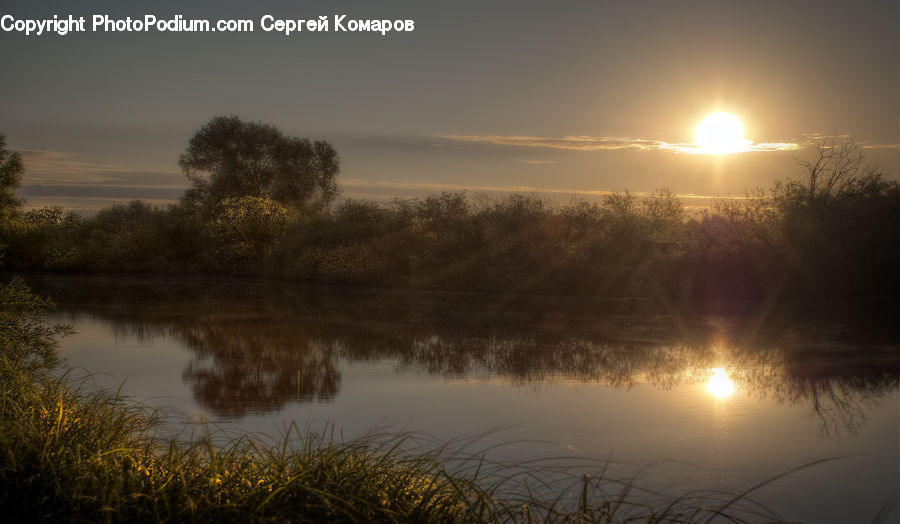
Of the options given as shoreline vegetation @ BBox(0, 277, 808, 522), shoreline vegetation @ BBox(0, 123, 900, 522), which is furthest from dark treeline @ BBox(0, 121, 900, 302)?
shoreline vegetation @ BBox(0, 277, 808, 522)

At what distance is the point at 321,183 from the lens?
47812mm

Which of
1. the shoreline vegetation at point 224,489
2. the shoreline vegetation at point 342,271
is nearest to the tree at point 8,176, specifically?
the shoreline vegetation at point 342,271

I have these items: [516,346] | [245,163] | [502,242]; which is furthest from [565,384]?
[245,163]

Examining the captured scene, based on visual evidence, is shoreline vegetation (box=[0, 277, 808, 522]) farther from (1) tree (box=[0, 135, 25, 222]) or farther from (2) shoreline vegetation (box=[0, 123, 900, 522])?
(1) tree (box=[0, 135, 25, 222])

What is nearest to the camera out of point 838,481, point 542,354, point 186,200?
point 838,481

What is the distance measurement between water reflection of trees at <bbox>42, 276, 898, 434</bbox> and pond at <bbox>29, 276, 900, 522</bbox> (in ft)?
0.20

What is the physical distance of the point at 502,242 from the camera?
30.6m

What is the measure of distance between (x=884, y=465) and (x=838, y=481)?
946 millimetres

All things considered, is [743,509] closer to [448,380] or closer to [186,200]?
[448,380]

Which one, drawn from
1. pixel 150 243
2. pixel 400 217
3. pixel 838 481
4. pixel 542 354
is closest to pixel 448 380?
pixel 542 354

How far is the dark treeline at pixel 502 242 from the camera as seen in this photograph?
89.6 ft

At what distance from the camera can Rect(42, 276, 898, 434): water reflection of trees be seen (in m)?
11.2

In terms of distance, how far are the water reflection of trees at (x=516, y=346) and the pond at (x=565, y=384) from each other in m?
0.06

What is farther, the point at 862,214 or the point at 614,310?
the point at 862,214
